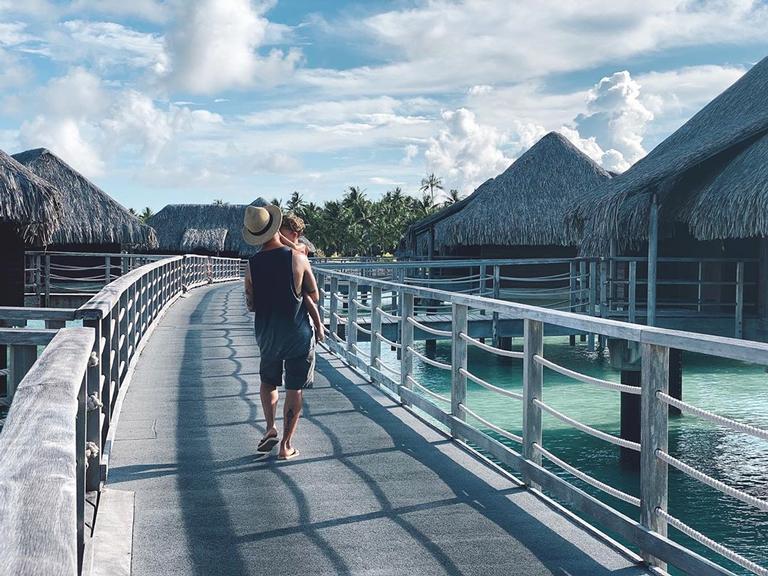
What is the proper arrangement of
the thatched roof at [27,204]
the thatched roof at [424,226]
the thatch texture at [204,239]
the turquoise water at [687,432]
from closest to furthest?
1. the turquoise water at [687,432]
2. the thatched roof at [27,204]
3. the thatched roof at [424,226]
4. the thatch texture at [204,239]

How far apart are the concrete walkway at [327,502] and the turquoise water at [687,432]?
11.9ft

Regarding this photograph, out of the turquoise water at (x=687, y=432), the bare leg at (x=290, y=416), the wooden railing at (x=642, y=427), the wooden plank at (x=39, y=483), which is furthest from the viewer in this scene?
the turquoise water at (x=687, y=432)

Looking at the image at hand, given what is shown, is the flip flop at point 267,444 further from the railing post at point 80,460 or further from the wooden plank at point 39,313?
the railing post at point 80,460

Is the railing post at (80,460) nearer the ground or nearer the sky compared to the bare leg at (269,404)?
nearer the sky

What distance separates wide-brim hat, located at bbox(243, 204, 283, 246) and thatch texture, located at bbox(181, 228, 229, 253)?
44.3 metres

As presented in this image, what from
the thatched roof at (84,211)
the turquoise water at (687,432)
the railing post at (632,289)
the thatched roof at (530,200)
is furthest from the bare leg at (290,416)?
the thatched roof at (84,211)

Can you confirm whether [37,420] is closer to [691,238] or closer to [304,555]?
[304,555]

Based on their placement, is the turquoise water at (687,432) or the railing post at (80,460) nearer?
the railing post at (80,460)

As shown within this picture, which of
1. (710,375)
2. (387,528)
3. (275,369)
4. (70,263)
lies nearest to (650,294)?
(710,375)

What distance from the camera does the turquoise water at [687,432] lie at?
8.79m

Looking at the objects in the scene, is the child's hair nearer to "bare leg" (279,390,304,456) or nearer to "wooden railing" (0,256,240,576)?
"bare leg" (279,390,304,456)

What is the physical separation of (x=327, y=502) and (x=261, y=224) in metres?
1.70

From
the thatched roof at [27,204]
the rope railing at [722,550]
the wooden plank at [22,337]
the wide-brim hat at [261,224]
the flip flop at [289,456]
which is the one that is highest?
the thatched roof at [27,204]

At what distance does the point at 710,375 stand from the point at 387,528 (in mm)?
15186
